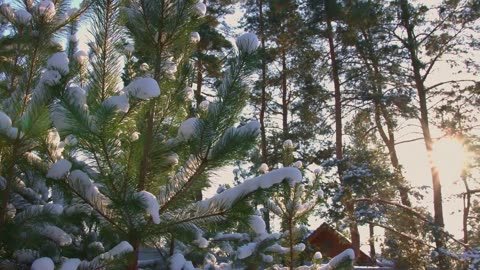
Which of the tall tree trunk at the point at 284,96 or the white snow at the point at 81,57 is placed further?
the tall tree trunk at the point at 284,96

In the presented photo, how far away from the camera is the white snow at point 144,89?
186 cm

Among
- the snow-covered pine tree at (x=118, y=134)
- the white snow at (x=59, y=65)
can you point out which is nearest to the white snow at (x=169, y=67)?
the snow-covered pine tree at (x=118, y=134)

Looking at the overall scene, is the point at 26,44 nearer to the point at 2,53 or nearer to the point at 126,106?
the point at 2,53

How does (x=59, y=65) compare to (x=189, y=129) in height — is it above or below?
above

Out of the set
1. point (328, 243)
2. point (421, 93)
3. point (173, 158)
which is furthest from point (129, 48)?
point (328, 243)

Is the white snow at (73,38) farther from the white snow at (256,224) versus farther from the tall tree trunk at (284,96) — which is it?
the tall tree trunk at (284,96)

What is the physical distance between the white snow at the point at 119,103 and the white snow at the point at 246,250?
2.75 m

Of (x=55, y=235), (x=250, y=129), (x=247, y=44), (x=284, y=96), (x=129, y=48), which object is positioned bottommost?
(x=55, y=235)

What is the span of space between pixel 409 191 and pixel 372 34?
4895 mm

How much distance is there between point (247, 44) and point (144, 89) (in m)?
0.51

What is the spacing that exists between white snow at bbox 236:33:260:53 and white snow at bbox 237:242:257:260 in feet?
8.82

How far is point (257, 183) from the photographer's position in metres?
2.07

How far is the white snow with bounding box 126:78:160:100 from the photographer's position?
186 cm

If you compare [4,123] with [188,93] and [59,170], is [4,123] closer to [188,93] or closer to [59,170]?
[59,170]
